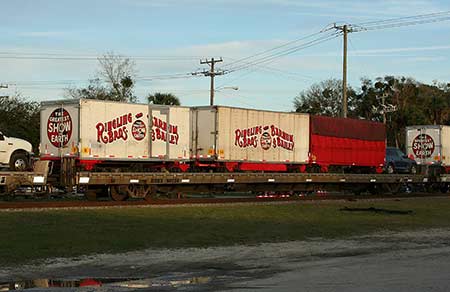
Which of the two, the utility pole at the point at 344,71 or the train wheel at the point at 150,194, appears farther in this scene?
the utility pole at the point at 344,71

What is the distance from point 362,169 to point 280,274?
28.6 metres

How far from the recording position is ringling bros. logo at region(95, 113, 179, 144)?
87.4 ft

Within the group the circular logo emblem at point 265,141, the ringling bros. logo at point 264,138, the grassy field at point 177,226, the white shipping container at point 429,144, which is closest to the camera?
the grassy field at point 177,226

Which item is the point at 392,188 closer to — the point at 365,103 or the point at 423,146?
the point at 423,146

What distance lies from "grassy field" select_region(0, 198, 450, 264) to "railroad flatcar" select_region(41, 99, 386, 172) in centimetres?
554

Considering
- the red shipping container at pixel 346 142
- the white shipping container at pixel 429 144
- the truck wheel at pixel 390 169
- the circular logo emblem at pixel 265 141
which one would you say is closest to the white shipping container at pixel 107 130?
the circular logo emblem at pixel 265 141

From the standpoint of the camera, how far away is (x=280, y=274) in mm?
10695

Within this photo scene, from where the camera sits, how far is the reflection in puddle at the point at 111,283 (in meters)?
9.68

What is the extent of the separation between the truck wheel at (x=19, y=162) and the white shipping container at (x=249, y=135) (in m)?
7.83

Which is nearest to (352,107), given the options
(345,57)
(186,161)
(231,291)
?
(345,57)

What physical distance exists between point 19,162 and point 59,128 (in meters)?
2.01

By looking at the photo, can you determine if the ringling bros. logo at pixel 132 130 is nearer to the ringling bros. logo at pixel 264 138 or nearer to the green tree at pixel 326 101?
the ringling bros. logo at pixel 264 138

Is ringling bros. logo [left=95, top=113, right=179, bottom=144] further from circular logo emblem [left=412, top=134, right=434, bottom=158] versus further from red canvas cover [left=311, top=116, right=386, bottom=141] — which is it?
circular logo emblem [left=412, top=134, right=434, bottom=158]

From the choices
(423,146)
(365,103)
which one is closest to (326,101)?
(365,103)
